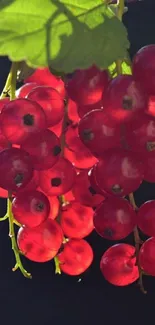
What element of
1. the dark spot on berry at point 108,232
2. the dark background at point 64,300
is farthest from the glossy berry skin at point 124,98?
the dark background at point 64,300

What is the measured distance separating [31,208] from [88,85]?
0.38 feet

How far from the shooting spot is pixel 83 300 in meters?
2.85

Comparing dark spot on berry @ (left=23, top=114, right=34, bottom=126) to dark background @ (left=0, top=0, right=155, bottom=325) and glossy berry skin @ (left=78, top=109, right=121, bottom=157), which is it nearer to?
glossy berry skin @ (left=78, top=109, right=121, bottom=157)

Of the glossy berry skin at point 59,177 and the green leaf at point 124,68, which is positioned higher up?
the green leaf at point 124,68

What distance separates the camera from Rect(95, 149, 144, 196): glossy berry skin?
530 mm

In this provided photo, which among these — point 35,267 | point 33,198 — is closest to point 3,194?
point 33,198

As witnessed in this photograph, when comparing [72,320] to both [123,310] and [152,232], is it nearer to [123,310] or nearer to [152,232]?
[123,310]

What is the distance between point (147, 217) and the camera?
22.3 inches

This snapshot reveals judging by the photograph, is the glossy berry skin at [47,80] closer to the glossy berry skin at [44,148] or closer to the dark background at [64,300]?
the glossy berry skin at [44,148]

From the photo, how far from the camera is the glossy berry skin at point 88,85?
20.3 inches

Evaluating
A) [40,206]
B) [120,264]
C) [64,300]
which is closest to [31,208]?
[40,206]

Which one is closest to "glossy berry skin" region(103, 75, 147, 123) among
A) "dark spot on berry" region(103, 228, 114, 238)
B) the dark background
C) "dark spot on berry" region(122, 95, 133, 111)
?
"dark spot on berry" region(122, 95, 133, 111)

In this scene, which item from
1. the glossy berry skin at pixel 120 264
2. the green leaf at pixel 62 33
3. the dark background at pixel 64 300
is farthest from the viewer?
the dark background at pixel 64 300

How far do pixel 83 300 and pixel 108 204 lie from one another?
235cm
